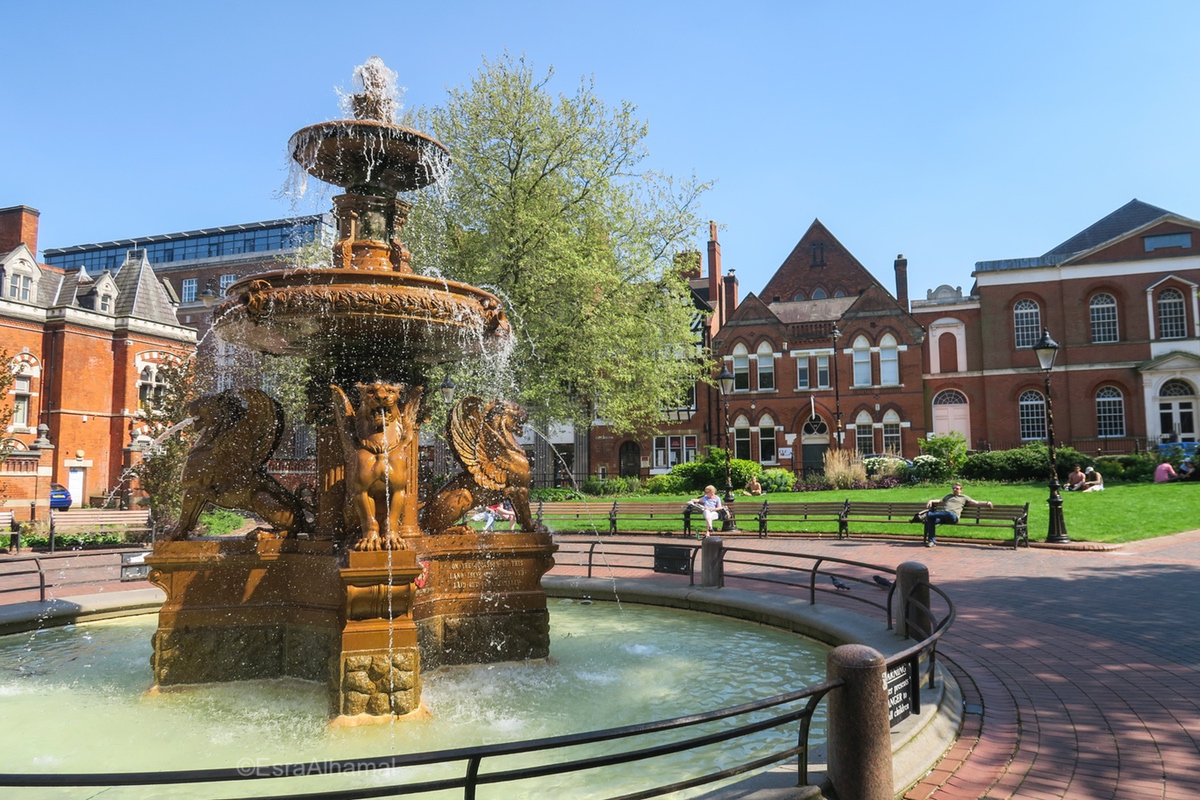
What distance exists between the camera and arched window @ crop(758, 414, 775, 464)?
43.6 metres

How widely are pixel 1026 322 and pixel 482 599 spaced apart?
43.6 meters

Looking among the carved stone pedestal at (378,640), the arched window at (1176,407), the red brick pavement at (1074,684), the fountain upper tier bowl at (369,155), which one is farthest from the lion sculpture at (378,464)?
the arched window at (1176,407)

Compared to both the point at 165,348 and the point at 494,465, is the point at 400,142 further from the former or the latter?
the point at 165,348

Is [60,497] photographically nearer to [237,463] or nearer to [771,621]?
[237,463]

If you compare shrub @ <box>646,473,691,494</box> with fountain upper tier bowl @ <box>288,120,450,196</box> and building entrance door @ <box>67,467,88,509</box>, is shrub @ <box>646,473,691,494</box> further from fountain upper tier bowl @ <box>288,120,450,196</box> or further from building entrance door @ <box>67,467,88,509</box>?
building entrance door @ <box>67,467,88,509</box>

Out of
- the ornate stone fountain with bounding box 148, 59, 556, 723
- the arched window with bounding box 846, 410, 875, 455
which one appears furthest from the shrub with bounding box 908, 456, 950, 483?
the ornate stone fountain with bounding box 148, 59, 556, 723

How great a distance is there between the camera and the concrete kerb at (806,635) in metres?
4.19

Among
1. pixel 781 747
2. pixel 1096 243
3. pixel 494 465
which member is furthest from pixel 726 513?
pixel 1096 243

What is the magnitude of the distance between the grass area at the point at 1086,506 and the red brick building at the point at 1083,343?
14.9m

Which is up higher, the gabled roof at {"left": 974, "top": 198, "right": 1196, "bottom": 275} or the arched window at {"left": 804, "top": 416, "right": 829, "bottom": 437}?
the gabled roof at {"left": 974, "top": 198, "right": 1196, "bottom": 275}

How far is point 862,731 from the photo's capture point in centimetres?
405

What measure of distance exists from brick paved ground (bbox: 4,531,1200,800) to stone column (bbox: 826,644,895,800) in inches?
19.7

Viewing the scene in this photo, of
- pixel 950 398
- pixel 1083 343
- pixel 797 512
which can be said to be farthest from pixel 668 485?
pixel 1083 343

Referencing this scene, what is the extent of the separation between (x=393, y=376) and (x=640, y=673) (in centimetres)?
394
